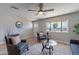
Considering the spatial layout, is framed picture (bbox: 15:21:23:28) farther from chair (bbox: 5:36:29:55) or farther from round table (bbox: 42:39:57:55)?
round table (bbox: 42:39:57:55)

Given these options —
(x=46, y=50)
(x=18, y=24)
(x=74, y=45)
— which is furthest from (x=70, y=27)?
(x=18, y=24)

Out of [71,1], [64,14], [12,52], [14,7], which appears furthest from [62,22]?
[12,52]

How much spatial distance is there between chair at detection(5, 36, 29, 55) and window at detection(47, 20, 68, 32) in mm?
507

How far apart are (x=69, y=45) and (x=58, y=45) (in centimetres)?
19

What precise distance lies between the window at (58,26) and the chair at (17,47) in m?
0.51

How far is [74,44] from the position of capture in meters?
1.78

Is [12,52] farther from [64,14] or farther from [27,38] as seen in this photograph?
[64,14]

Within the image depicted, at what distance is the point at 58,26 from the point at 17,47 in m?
0.80

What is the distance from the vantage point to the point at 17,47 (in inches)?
70.7

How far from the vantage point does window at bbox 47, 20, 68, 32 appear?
180 centimetres

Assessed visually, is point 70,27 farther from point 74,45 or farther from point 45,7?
point 45,7

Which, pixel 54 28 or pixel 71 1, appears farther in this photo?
pixel 54 28

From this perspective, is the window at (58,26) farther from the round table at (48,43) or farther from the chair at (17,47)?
the chair at (17,47)

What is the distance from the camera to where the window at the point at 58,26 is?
1804 millimetres
